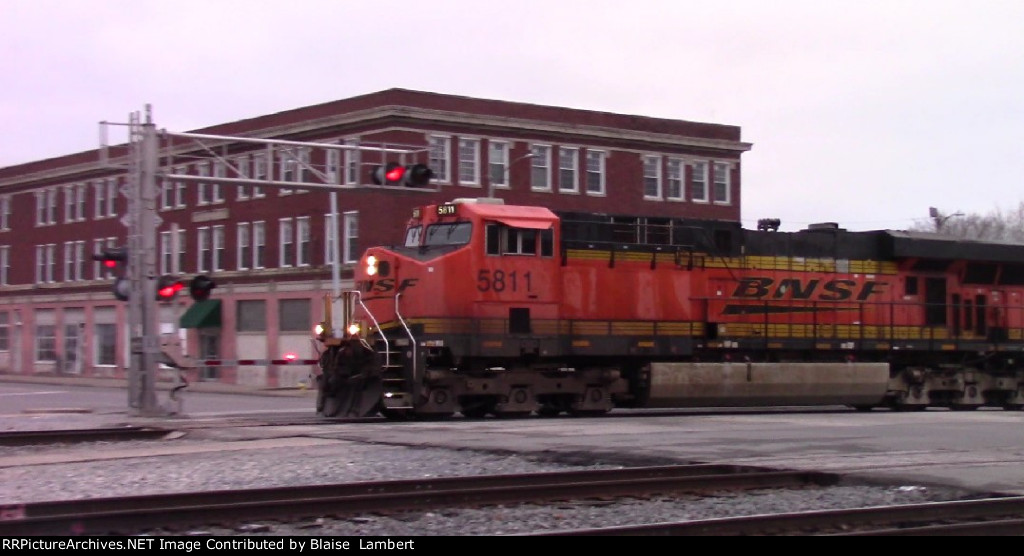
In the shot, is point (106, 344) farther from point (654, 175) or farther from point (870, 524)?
point (870, 524)

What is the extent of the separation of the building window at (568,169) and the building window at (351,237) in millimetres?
9035

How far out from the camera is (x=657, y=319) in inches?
931

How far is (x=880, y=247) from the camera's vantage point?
2639cm

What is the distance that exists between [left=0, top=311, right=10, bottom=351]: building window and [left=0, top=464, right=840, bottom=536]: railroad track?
62.5m

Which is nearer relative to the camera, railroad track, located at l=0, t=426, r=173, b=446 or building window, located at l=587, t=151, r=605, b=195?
railroad track, located at l=0, t=426, r=173, b=446

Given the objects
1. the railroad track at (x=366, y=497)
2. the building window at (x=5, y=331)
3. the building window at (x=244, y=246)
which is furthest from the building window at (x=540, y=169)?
the building window at (x=5, y=331)

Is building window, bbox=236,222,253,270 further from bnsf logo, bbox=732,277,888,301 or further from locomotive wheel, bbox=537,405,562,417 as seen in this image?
bnsf logo, bbox=732,277,888,301

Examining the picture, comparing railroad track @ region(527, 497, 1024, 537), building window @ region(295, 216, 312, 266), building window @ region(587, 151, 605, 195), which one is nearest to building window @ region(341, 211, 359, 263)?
building window @ region(295, 216, 312, 266)

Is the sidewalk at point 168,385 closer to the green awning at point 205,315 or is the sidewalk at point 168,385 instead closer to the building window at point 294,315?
the green awning at point 205,315

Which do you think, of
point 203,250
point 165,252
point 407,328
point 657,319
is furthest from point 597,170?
point 407,328

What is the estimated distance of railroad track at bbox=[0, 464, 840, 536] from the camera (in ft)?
31.0

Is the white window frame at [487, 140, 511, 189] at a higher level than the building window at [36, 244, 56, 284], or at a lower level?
higher

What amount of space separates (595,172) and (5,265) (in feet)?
125
